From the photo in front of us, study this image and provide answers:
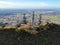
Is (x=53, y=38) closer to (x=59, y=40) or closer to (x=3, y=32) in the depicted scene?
(x=59, y=40)

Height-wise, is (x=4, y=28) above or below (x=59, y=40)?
above

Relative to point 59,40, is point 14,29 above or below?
above

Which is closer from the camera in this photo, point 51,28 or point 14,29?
point 14,29

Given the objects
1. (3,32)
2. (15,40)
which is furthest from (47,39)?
(3,32)

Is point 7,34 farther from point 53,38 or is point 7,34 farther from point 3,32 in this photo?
point 53,38

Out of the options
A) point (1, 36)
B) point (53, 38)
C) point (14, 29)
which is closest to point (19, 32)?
point (14, 29)

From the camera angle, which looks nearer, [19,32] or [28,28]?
[19,32]

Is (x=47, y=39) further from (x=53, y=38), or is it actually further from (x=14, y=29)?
(x=14, y=29)
